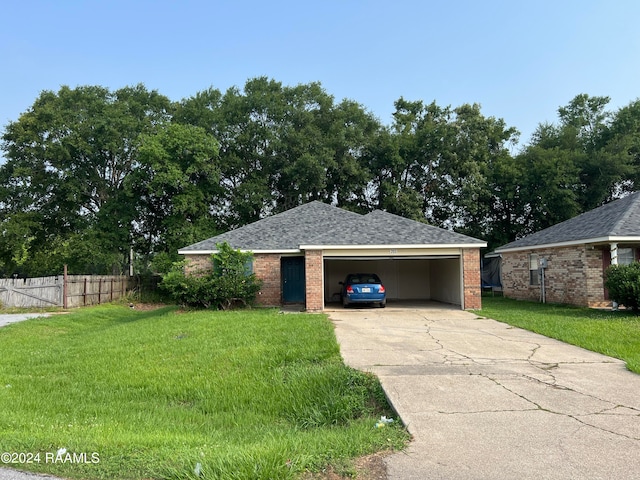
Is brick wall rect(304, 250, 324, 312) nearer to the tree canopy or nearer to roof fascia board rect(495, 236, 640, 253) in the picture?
roof fascia board rect(495, 236, 640, 253)

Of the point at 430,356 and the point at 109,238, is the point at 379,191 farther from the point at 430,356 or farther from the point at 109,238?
the point at 430,356

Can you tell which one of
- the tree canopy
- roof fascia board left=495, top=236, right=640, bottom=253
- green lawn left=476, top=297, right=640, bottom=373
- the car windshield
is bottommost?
green lawn left=476, top=297, right=640, bottom=373

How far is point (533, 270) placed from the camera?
20.7m

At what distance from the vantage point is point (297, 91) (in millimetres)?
34406

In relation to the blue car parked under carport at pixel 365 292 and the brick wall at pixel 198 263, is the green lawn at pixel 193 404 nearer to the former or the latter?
the blue car parked under carport at pixel 365 292

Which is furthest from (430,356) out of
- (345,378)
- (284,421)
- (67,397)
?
(67,397)

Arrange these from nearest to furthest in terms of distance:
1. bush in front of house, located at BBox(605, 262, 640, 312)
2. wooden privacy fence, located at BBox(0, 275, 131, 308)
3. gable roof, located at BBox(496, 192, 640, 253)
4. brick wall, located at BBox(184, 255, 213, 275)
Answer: bush in front of house, located at BBox(605, 262, 640, 312), gable roof, located at BBox(496, 192, 640, 253), brick wall, located at BBox(184, 255, 213, 275), wooden privacy fence, located at BBox(0, 275, 131, 308)

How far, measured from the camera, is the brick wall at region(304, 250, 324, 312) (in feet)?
53.5

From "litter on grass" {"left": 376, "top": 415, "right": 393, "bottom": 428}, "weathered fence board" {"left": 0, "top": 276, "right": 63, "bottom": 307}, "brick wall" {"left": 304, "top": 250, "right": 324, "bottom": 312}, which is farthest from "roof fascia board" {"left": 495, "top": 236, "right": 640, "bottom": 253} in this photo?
"weathered fence board" {"left": 0, "top": 276, "right": 63, "bottom": 307}

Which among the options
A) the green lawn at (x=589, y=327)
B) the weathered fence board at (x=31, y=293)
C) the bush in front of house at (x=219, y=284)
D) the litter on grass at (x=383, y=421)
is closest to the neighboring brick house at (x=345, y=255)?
the bush in front of house at (x=219, y=284)

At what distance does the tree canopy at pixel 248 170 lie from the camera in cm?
3008

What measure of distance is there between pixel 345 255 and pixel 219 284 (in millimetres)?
4647

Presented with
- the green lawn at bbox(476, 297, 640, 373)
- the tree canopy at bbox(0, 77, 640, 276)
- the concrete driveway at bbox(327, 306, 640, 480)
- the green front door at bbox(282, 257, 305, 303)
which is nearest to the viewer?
the concrete driveway at bbox(327, 306, 640, 480)

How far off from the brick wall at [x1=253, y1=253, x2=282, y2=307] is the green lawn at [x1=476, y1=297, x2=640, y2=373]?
8188 mm
